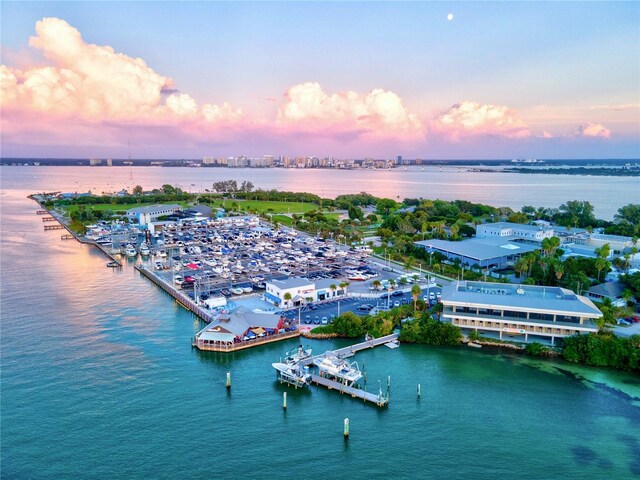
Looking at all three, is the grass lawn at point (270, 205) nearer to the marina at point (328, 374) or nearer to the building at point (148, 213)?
the building at point (148, 213)

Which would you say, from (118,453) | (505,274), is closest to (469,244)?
(505,274)

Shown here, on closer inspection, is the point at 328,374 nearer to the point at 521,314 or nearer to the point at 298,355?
the point at 298,355

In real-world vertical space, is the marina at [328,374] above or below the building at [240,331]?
below

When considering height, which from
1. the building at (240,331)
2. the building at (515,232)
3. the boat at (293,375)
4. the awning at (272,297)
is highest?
Answer: the building at (515,232)

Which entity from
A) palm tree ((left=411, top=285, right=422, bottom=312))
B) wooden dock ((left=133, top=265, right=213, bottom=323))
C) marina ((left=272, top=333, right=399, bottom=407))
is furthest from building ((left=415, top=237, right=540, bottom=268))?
wooden dock ((left=133, top=265, right=213, bottom=323))

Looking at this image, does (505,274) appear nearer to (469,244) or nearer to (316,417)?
(469,244)

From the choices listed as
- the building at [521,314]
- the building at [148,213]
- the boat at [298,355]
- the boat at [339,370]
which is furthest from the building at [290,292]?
the building at [148,213]
